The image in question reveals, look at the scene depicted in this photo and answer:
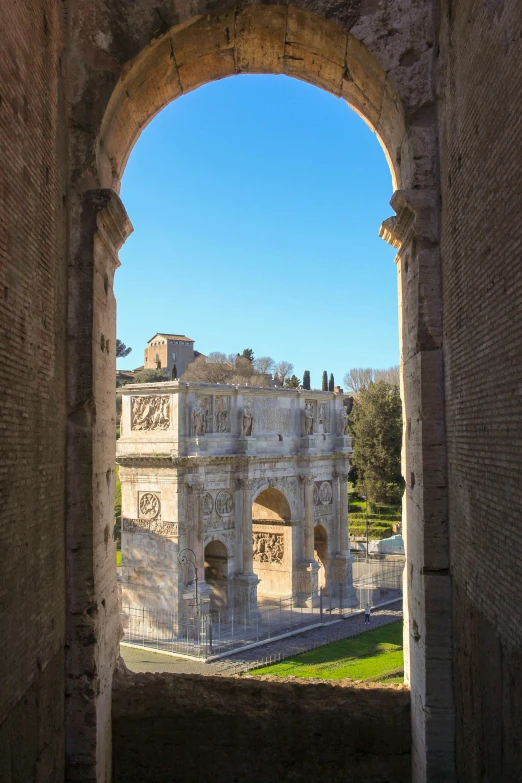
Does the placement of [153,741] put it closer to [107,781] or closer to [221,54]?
[107,781]

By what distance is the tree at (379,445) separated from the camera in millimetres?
38625

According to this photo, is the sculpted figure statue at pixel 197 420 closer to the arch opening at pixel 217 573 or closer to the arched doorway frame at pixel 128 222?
the arch opening at pixel 217 573

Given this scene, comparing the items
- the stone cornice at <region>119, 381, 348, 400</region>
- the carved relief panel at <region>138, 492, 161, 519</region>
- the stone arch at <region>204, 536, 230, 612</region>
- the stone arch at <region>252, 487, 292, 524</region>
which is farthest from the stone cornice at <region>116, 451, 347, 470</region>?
the stone arch at <region>204, 536, 230, 612</region>

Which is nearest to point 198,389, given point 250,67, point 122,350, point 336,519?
point 336,519

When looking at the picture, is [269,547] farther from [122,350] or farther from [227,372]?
[122,350]

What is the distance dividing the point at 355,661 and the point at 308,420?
33.5 ft

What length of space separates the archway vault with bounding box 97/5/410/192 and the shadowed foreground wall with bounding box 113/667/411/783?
440 cm

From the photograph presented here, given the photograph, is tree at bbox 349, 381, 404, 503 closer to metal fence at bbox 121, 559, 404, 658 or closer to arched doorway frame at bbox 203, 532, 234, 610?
metal fence at bbox 121, 559, 404, 658

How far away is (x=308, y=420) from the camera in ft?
90.6

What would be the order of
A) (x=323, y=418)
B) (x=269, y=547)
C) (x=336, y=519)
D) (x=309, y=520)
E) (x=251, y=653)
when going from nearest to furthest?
(x=251, y=653)
(x=309, y=520)
(x=269, y=547)
(x=336, y=519)
(x=323, y=418)

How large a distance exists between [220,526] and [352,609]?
21.0 ft

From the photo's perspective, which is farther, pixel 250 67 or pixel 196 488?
pixel 196 488

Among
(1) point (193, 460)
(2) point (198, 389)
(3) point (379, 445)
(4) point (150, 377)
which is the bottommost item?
(1) point (193, 460)

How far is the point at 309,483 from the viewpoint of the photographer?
27547 mm
